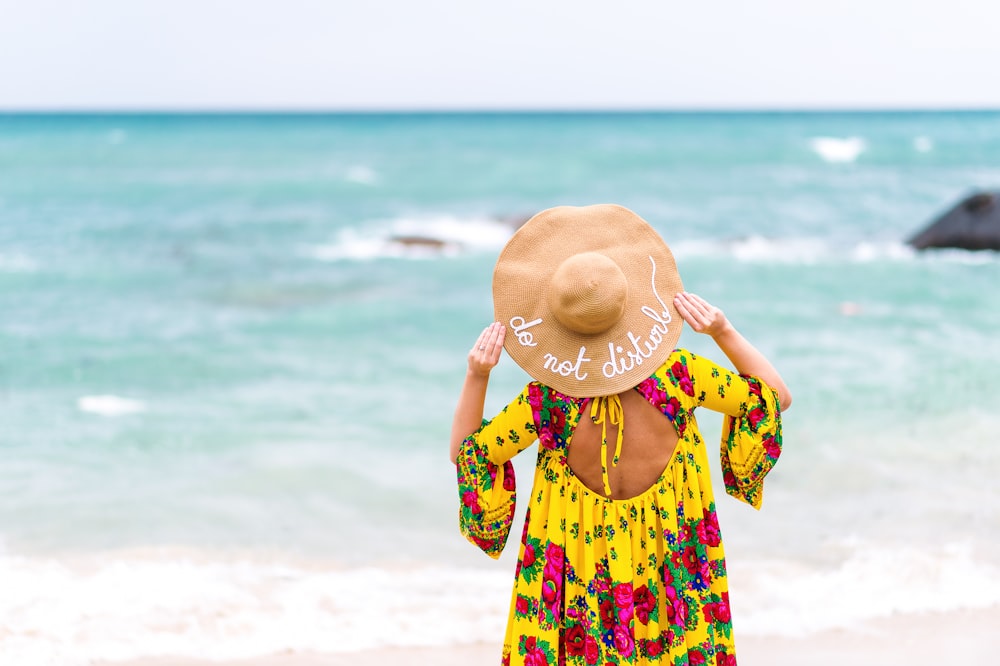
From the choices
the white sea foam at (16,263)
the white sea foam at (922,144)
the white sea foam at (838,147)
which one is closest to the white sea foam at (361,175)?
the white sea foam at (16,263)

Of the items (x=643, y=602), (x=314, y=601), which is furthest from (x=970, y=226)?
(x=643, y=602)

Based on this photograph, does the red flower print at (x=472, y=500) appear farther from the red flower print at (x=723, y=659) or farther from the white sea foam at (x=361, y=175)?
the white sea foam at (x=361, y=175)

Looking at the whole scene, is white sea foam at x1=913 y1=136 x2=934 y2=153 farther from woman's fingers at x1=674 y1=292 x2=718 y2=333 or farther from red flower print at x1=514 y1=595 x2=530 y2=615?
red flower print at x1=514 y1=595 x2=530 y2=615

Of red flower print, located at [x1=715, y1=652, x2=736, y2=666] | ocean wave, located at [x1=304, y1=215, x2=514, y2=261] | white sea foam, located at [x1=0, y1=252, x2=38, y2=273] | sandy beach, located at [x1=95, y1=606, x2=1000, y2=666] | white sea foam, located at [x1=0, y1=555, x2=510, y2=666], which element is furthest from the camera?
ocean wave, located at [x1=304, y1=215, x2=514, y2=261]

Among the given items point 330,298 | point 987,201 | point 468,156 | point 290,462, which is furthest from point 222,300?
point 468,156

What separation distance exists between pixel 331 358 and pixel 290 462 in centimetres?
330

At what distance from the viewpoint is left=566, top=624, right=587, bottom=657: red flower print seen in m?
2.61

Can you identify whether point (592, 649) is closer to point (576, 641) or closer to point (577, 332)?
point (576, 641)

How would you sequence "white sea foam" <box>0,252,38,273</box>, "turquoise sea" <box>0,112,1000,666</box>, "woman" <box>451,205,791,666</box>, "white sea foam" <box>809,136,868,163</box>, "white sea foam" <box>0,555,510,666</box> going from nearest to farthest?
"woman" <box>451,205,791,666</box> < "white sea foam" <box>0,555,510,666</box> < "turquoise sea" <box>0,112,1000,666</box> < "white sea foam" <box>0,252,38,273</box> < "white sea foam" <box>809,136,868,163</box>

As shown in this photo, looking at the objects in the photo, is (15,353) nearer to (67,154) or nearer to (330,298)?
(330,298)

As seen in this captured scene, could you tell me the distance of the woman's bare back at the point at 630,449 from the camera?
2.50 m

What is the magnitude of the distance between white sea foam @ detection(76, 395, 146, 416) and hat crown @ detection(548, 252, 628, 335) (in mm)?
6800

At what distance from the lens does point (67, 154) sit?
1909 inches

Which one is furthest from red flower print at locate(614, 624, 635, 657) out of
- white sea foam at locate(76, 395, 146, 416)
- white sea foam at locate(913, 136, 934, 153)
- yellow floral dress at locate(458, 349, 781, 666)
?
white sea foam at locate(913, 136, 934, 153)
